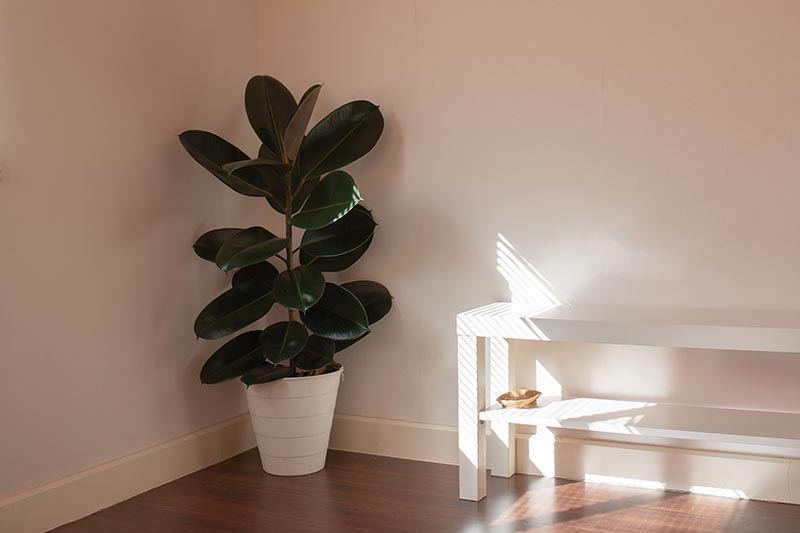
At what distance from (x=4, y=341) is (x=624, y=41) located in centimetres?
210

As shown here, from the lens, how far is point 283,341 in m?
2.81

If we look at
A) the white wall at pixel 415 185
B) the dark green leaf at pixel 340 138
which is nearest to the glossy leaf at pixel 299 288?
the dark green leaf at pixel 340 138

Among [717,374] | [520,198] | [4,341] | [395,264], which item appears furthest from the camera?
[395,264]

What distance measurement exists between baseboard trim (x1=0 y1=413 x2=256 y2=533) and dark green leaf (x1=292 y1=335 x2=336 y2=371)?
47 centimetres

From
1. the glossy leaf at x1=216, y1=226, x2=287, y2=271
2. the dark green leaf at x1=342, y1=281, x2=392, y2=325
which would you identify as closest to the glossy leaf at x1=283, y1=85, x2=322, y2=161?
the glossy leaf at x1=216, y1=226, x2=287, y2=271

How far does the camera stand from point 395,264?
124 inches

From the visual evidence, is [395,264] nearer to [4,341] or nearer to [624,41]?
[624,41]

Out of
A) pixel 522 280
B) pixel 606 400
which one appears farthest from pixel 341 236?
pixel 606 400

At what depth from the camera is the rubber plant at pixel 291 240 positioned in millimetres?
2744

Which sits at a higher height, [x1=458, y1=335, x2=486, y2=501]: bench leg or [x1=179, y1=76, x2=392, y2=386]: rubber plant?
[x1=179, y1=76, x2=392, y2=386]: rubber plant

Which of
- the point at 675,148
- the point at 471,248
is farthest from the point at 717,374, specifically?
the point at 471,248

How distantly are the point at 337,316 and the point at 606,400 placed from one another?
942mm

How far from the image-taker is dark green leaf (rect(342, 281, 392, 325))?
10.0 ft

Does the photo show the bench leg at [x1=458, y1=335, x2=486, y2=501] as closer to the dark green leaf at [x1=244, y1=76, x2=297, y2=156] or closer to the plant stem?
the plant stem
